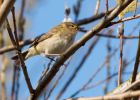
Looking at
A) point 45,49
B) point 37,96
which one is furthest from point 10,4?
point 45,49

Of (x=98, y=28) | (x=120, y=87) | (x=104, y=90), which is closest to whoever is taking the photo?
(x=98, y=28)

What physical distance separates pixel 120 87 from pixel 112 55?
1.50m

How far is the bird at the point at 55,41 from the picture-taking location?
2.80m

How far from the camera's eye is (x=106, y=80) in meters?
2.81

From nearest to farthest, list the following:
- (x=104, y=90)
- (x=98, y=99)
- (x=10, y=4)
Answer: (x=10, y=4) → (x=98, y=99) → (x=104, y=90)

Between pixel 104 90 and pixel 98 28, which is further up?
pixel 98 28

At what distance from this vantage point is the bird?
9.19ft

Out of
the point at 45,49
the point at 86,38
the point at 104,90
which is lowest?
the point at 104,90

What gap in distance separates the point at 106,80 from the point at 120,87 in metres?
1.28

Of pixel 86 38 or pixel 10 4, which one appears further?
pixel 86 38

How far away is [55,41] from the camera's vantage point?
117 inches

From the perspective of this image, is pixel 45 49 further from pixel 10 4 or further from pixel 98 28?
pixel 10 4

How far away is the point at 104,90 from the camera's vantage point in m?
2.73

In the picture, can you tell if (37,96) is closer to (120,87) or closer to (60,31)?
(120,87)
